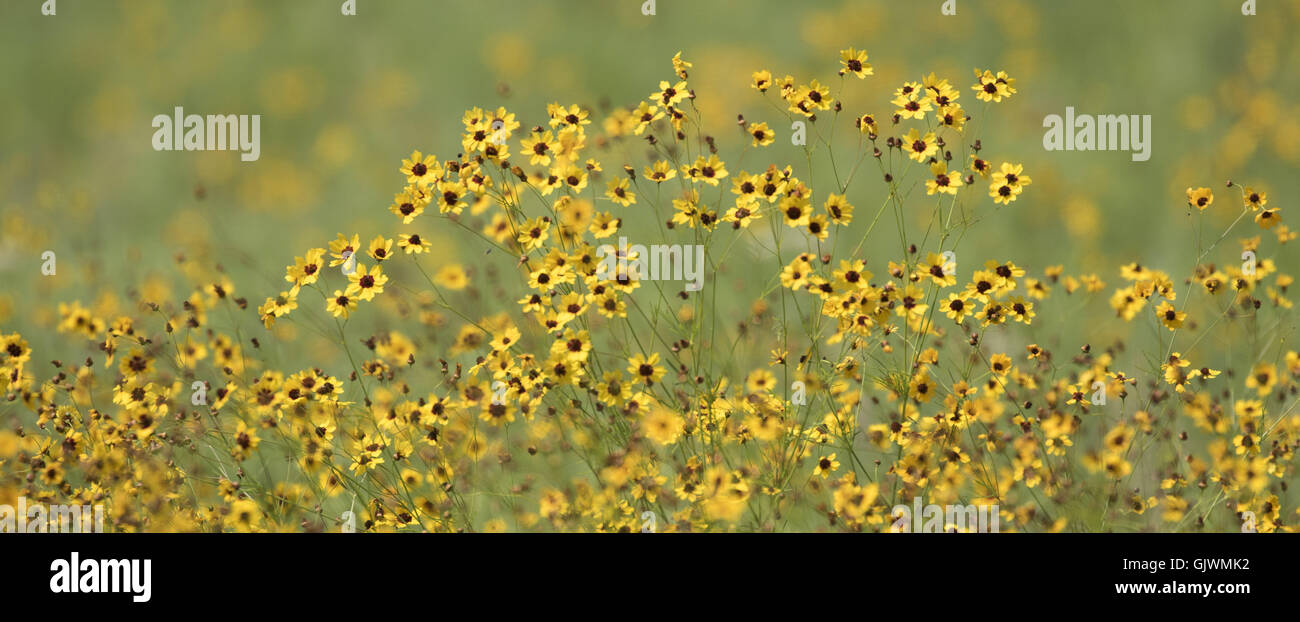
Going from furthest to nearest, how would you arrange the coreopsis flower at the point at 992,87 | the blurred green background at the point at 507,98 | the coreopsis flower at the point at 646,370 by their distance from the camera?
the blurred green background at the point at 507,98 < the coreopsis flower at the point at 992,87 < the coreopsis flower at the point at 646,370

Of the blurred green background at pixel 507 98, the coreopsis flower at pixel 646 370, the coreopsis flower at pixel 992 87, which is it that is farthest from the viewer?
the blurred green background at pixel 507 98

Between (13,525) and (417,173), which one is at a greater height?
(417,173)

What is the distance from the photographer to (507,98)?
21.5 feet

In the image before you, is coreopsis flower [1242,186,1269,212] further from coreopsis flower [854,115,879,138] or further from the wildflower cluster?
coreopsis flower [854,115,879,138]

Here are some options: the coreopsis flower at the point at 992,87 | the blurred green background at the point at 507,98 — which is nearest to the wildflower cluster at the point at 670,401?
the coreopsis flower at the point at 992,87

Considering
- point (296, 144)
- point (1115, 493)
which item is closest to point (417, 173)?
point (1115, 493)

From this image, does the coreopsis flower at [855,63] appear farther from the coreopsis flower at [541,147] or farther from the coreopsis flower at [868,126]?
the coreopsis flower at [541,147]

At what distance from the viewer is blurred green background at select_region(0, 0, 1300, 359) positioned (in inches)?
282

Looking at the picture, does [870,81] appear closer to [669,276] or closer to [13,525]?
[669,276]

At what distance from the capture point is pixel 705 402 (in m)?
3.73

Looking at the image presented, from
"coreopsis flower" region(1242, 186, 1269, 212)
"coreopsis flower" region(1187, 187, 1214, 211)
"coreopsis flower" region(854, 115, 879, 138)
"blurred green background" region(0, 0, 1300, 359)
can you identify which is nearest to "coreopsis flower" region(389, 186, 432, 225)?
"coreopsis flower" region(854, 115, 879, 138)

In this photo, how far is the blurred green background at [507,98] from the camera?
715 cm

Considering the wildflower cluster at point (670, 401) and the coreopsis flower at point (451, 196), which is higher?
the coreopsis flower at point (451, 196)
